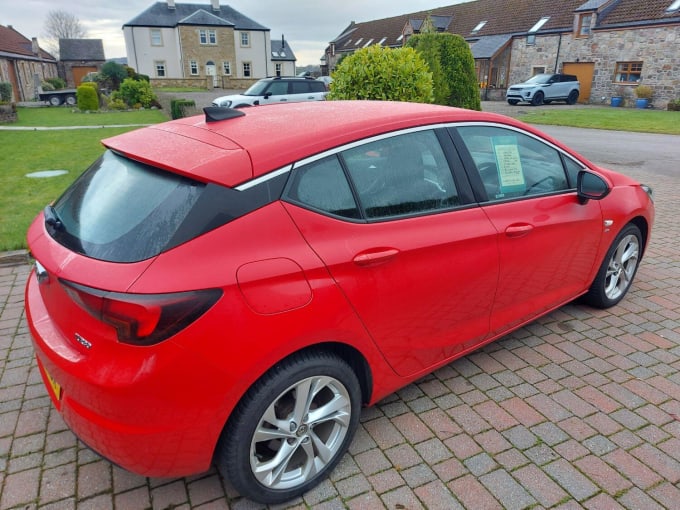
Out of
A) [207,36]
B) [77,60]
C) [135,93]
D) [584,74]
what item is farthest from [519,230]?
[77,60]

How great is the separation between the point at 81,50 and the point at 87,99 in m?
44.9

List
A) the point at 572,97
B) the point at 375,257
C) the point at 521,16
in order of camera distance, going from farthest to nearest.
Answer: the point at 521,16, the point at 572,97, the point at 375,257

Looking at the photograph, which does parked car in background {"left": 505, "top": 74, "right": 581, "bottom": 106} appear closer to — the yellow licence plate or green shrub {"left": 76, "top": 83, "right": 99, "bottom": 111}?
green shrub {"left": 76, "top": 83, "right": 99, "bottom": 111}

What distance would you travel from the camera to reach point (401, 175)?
2.60 m

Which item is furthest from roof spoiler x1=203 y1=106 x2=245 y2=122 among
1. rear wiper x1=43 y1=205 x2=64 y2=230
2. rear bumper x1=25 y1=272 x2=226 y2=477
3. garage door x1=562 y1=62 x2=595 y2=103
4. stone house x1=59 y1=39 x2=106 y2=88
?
stone house x1=59 y1=39 x2=106 y2=88

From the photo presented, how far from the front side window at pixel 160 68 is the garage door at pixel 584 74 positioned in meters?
39.8

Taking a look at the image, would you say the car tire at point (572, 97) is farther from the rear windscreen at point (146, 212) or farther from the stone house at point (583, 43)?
the rear windscreen at point (146, 212)

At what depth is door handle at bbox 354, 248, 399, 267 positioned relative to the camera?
2.27 m

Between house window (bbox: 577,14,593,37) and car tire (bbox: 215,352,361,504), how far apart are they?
121ft

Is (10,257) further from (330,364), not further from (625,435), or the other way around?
(625,435)

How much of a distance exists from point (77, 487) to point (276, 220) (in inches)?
64.5

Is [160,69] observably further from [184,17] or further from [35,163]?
[35,163]

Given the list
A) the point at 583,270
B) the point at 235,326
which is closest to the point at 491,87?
the point at 583,270

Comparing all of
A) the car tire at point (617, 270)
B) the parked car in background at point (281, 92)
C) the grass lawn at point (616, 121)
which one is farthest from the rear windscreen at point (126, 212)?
the grass lawn at point (616, 121)
